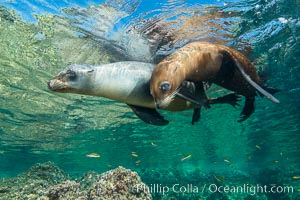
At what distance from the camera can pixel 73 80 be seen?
427cm

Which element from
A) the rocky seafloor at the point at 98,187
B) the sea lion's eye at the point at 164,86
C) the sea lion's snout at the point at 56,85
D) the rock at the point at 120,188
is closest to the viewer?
the sea lion's eye at the point at 164,86

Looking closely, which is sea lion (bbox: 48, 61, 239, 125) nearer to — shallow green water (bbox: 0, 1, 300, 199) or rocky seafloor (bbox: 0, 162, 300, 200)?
rocky seafloor (bbox: 0, 162, 300, 200)

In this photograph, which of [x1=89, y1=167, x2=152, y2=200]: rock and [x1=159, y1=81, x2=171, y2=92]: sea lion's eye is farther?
[x1=89, y1=167, x2=152, y2=200]: rock

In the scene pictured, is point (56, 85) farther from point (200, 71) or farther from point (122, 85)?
point (200, 71)

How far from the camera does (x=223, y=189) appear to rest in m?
24.5

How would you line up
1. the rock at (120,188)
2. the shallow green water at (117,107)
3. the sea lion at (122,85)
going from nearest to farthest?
1. the sea lion at (122,85)
2. the rock at (120,188)
3. the shallow green water at (117,107)

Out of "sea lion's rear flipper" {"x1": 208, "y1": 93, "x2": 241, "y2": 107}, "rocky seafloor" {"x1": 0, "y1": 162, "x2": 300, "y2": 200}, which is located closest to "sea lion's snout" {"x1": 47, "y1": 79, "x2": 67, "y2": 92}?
"sea lion's rear flipper" {"x1": 208, "y1": 93, "x2": 241, "y2": 107}

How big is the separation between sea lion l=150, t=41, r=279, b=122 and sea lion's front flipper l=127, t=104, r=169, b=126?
90 centimetres

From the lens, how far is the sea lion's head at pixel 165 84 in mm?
3586

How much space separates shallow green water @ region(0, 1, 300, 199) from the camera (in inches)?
382

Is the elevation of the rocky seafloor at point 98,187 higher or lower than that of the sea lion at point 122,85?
lower

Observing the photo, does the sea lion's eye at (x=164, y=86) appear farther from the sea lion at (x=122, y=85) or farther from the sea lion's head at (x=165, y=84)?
the sea lion at (x=122, y=85)

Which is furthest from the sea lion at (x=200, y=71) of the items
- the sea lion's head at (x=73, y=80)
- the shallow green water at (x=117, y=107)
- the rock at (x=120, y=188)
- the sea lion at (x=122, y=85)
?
the shallow green water at (x=117, y=107)

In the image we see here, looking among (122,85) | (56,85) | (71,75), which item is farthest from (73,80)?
(122,85)
